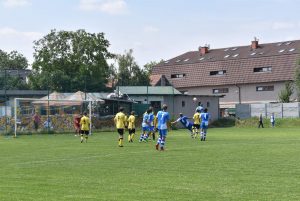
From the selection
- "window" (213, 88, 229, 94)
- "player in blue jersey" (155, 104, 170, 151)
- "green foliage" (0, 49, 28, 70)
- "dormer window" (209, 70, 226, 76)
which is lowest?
"player in blue jersey" (155, 104, 170, 151)

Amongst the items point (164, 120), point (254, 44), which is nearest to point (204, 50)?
point (254, 44)

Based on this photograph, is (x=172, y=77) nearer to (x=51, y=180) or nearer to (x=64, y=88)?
(x=64, y=88)

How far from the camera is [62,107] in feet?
163

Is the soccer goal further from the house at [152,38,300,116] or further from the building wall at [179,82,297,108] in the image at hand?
the building wall at [179,82,297,108]

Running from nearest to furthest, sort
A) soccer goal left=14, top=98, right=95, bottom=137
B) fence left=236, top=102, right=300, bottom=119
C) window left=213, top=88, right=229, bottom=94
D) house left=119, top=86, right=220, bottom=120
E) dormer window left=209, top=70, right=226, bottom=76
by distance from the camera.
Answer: soccer goal left=14, top=98, right=95, bottom=137 < house left=119, top=86, right=220, bottom=120 < fence left=236, top=102, right=300, bottom=119 < window left=213, top=88, right=229, bottom=94 < dormer window left=209, top=70, right=226, bottom=76

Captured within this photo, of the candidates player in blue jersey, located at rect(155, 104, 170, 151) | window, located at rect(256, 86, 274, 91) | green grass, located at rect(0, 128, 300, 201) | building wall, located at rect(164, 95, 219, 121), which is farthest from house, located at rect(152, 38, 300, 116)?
green grass, located at rect(0, 128, 300, 201)

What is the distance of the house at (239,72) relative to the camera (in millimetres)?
81125

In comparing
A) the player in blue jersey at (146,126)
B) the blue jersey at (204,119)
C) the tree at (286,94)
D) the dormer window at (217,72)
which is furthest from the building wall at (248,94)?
the player in blue jersey at (146,126)

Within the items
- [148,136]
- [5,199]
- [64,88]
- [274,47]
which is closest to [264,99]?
[274,47]

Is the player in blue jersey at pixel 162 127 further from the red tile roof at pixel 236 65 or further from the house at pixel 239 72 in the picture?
the red tile roof at pixel 236 65

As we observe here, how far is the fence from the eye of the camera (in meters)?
67.2

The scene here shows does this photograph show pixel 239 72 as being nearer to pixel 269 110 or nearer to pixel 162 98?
pixel 269 110

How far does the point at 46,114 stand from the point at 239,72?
141ft

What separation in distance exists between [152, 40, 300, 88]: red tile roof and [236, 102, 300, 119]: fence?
1119cm
